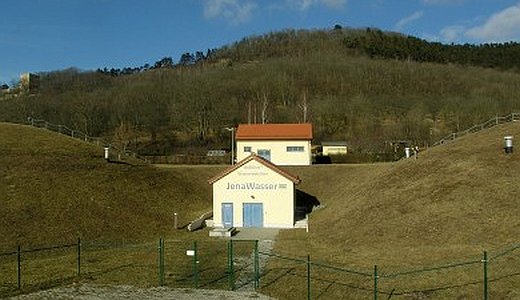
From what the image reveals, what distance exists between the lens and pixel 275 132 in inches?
2443

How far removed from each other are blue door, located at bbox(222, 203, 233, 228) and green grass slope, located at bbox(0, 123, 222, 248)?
11.6 feet

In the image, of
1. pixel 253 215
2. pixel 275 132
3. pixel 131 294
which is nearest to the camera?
pixel 131 294

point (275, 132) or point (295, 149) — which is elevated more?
point (275, 132)

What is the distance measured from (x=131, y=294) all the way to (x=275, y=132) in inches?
1680

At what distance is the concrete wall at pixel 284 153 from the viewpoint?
2403 inches

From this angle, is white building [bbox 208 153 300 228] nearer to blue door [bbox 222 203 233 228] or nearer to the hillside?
blue door [bbox 222 203 233 228]

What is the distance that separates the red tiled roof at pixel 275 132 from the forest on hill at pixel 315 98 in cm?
976

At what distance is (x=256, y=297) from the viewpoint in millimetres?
20109

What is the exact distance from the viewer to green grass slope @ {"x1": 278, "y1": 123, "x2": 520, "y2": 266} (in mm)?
26219

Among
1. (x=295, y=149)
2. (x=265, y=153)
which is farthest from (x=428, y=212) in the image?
(x=265, y=153)

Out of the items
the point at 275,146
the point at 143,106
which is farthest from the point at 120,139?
the point at 275,146

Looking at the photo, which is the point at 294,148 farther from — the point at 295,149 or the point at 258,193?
the point at 258,193

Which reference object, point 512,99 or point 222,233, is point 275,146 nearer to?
point 222,233

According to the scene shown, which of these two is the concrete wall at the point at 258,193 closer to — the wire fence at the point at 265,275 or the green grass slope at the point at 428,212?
the green grass slope at the point at 428,212
